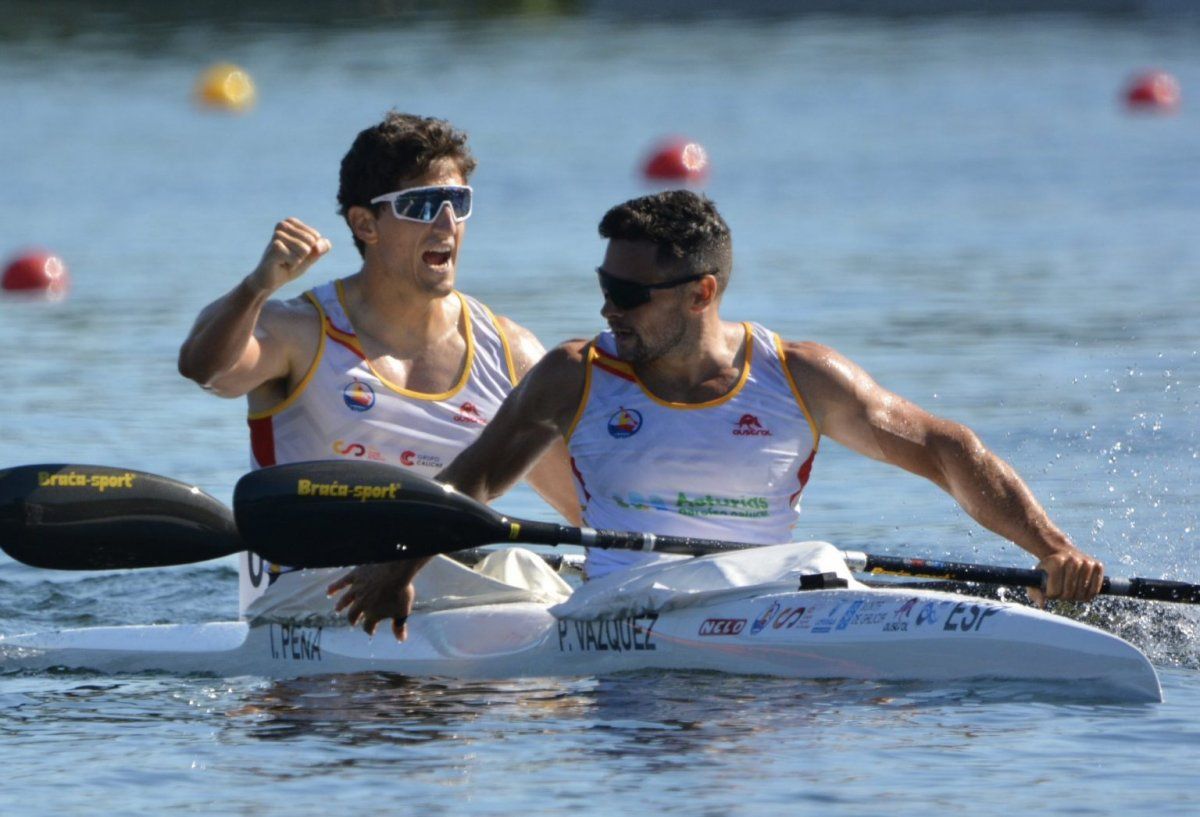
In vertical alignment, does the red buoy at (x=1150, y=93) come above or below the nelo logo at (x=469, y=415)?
above

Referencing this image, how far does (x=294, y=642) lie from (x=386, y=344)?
991 mm

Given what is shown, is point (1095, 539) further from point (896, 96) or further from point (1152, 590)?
point (896, 96)

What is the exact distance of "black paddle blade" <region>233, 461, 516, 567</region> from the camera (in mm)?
6574

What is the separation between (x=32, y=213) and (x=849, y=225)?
753 centimetres

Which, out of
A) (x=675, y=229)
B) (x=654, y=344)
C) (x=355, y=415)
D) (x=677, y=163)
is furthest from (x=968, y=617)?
(x=677, y=163)

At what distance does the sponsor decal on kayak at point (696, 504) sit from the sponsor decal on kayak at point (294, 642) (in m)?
1.10

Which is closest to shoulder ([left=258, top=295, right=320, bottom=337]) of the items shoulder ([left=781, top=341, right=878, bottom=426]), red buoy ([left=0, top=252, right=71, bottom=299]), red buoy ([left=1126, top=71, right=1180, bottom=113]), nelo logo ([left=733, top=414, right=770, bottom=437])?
nelo logo ([left=733, top=414, right=770, bottom=437])

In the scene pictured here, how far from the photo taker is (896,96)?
90.6 feet

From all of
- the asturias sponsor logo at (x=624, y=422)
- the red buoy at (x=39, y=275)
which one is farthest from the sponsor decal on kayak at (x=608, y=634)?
the red buoy at (x=39, y=275)

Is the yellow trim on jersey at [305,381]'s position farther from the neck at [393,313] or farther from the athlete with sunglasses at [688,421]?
the athlete with sunglasses at [688,421]

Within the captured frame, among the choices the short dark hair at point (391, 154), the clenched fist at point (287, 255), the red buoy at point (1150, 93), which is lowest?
the clenched fist at point (287, 255)

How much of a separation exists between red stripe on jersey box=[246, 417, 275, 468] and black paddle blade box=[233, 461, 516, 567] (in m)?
0.47

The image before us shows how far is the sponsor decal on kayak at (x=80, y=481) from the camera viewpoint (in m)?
7.02

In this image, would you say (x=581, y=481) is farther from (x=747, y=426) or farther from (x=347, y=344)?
(x=347, y=344)
